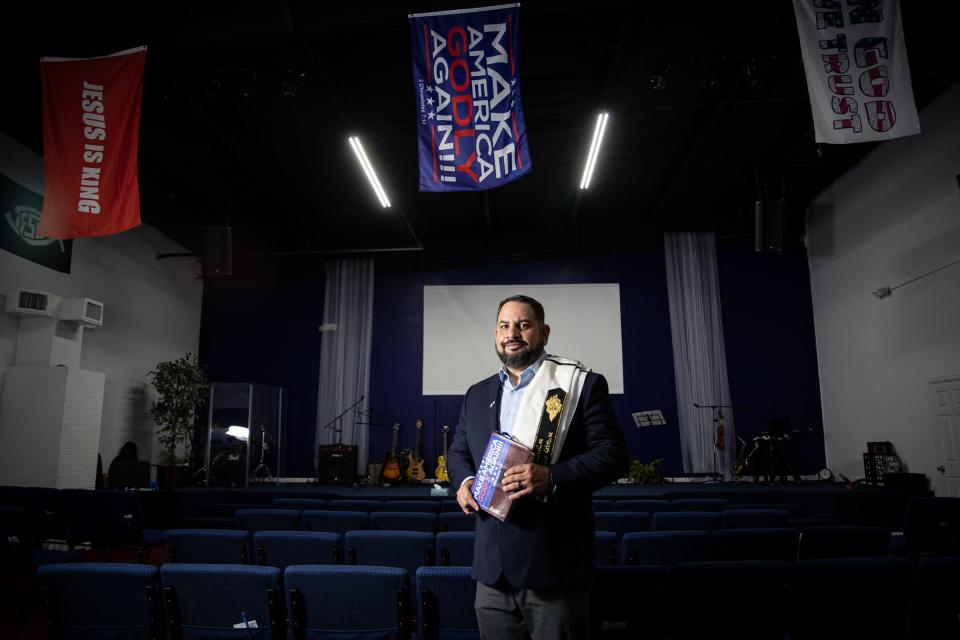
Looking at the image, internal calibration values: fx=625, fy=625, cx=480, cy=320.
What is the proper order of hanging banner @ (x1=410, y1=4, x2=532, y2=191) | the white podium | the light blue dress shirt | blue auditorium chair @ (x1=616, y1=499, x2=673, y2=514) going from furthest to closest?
the white podium, blue auditorium chair @ (x1=616, y1=499, x2=673, y2=514), hanging banner @ (x1=410, y1=4, x2=532, y2=191), the light blue dress shirt

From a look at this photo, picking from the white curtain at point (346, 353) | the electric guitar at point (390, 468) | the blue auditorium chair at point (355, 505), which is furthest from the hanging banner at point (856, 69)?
the white curtain at point (346, 353)

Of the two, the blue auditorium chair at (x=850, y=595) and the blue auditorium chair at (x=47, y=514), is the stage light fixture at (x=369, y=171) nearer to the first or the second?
the blue auditorium chair at (x=47, y=514)

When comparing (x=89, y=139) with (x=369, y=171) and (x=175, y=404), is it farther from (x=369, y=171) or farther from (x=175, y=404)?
(x=175, y=404)

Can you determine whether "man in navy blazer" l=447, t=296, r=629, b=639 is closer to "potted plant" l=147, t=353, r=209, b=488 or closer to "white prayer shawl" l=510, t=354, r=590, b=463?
"white prayer shawl" l=510, t=354, r=590, b=463

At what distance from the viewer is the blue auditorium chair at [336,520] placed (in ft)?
14.9

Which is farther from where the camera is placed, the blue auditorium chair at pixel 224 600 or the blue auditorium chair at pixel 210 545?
the blue auditorium chair at pixel 210 545

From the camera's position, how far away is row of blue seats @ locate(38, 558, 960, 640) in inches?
94.0

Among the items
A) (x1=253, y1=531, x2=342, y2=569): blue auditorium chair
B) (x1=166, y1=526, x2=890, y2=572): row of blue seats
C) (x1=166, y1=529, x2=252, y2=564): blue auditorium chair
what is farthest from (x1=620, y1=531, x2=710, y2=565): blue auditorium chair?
(x1=166, y1=529, x2=252, y2=564): blue auditorium chair

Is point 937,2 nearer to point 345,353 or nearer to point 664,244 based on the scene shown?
point 664,244

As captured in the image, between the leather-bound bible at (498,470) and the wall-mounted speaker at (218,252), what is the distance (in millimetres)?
8672

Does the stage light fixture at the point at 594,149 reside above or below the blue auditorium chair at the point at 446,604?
above

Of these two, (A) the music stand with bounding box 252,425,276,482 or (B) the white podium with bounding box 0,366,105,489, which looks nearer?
(B) the white podium with bounding box 0,366,105,489

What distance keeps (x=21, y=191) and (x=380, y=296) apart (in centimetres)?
632

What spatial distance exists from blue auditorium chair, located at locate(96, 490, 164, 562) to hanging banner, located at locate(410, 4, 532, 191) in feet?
12.5
